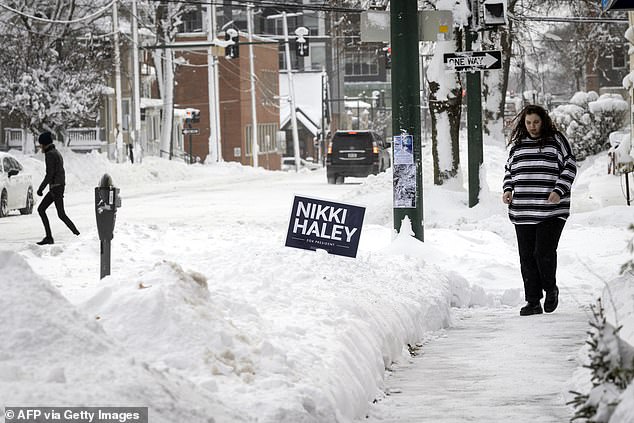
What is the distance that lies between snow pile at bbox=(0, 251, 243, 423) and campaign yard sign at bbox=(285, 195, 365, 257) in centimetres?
583

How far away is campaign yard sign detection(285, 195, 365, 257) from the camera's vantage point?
11602mm

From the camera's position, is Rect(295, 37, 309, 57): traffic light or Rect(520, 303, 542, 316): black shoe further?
Rect(295, 37, 309, 57): traffic light

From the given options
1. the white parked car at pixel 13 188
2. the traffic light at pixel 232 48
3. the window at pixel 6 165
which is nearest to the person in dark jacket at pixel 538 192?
the white parked car at pixel 13 188

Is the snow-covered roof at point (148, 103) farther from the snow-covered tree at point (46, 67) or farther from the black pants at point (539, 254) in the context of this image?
the black pants at point (539, 254)

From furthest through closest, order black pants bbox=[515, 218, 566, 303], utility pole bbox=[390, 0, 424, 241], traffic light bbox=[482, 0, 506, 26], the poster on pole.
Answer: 1. traffic light bbox=[482, 0, 506, 26]
2. the poster on pole
3. utility pole bbox=[390, 0, 424, 241]
4. black pants bbox=[515, 218, 566, 303]

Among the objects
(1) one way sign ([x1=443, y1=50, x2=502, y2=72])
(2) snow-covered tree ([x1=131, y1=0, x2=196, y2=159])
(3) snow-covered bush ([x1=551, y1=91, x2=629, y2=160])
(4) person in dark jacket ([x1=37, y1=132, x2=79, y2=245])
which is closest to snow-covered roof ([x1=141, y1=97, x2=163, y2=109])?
(2) snow-covered tree ([x1=131, y1=0, x2=196, y2=159])

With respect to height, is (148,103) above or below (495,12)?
below

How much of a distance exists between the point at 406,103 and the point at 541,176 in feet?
12.6

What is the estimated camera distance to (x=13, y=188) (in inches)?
1124

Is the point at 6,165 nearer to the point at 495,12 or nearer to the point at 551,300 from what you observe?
the point at 495,12

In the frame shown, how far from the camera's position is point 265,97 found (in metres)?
88.8

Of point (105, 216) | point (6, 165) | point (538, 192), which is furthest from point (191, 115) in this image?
point (538, 192)

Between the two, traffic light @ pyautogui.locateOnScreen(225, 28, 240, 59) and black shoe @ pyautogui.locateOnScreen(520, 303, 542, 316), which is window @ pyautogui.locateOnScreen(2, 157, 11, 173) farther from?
black shoe @ pyautogui.locateOnScreen(520, 303, 542, 316)

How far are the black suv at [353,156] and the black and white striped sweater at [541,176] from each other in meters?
32.9
